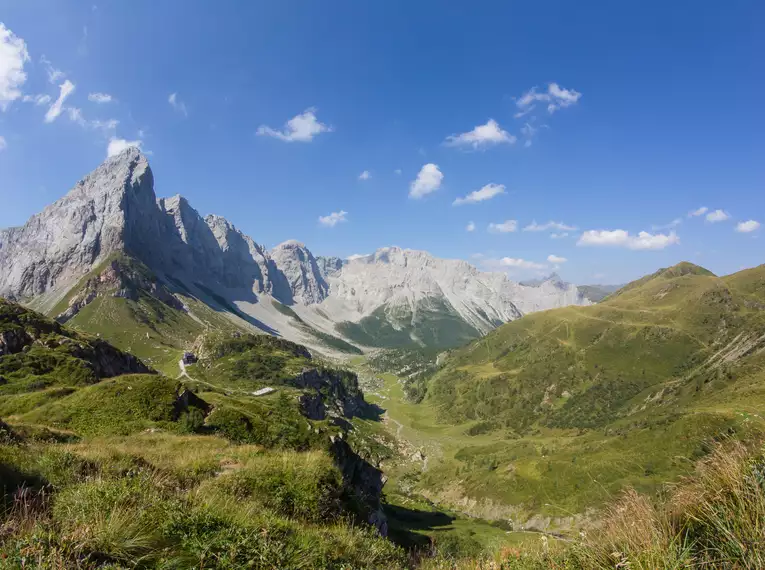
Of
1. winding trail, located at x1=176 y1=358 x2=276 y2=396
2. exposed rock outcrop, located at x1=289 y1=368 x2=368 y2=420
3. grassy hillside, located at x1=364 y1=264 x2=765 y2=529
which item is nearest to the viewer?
grassy hillside, located at x1=364 y1=264 x2=765 y2=529

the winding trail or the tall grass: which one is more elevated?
the tall grass

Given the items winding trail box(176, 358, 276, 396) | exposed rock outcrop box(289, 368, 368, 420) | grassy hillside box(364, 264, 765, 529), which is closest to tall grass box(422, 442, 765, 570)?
grassy hillside box(364, 264, 765, 529)

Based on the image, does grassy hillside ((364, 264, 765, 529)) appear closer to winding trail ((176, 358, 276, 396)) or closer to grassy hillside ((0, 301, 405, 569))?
grassy hillside ((0, 301, 405, 569))

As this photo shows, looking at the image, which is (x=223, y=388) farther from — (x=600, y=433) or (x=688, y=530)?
(x=600, y=433)

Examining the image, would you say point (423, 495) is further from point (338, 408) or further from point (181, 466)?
point (181, 466)

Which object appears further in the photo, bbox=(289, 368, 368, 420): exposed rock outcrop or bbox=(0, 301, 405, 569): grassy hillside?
bbox=(289, 368, 368, 420): exposed rock outcrop

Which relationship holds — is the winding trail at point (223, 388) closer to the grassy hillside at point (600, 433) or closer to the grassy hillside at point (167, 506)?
the grassy hillside at point (600, 433)

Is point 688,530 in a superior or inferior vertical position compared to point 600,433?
superior

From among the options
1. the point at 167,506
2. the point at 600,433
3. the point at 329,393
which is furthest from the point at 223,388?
the point at 600,433

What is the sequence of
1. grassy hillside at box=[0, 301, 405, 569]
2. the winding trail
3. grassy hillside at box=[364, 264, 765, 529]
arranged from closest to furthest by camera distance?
grassy hillside at box=[0, 301, 405, 569]
grassy hillside at box=[364, 264, 765, 529]
the winding trail

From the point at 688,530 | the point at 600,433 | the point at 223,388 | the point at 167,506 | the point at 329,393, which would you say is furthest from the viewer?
the point at 329,393

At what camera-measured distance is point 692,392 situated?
13862 cm

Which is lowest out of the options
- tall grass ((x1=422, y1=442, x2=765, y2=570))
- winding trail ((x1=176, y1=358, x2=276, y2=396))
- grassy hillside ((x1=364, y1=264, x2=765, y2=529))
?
grassy hillside ((x1=364, y1=264, x2=765, y2=529))

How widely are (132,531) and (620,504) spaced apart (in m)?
8.61
